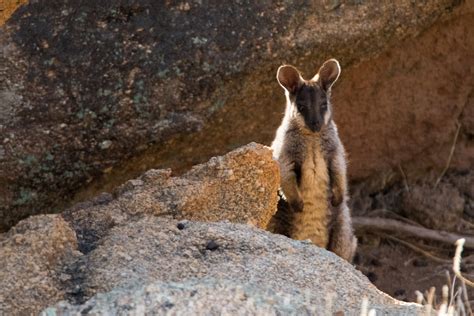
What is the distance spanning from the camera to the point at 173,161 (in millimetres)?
7988

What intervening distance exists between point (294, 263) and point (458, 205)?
13.5 feet

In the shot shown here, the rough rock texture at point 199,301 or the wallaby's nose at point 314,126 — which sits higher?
the wallaby's nose at point 314,126

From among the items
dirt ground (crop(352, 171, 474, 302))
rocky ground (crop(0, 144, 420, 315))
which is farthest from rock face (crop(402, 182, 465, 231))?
rocky ground (crop(0, 144, 420, 315))

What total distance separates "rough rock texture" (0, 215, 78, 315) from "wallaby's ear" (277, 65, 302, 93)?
230 cm

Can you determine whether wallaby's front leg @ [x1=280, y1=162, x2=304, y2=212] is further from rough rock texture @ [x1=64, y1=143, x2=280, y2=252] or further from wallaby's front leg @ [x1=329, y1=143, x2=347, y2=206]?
rough rock texture @ [x1=64, y1=143, x2=280, y2=252]

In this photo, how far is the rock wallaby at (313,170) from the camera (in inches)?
323

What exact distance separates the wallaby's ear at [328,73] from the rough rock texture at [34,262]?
2.62 metres

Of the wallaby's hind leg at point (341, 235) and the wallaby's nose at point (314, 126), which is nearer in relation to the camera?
the wallaby's nose at point (314, 126)

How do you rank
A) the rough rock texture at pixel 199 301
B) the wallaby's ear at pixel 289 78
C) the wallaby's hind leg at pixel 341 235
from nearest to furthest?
1. the rough rock texture at pixel 199 301
2. the wallaby's ear at pixel 289 78
3. the wallaby's hind leg at pixel 341 235

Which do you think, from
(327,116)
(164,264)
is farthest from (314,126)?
(164,264)

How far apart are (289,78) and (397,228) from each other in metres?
2.16

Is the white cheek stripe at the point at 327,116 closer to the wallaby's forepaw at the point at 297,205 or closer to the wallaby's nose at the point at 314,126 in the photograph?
the wallaby's nose at the point at 314,126

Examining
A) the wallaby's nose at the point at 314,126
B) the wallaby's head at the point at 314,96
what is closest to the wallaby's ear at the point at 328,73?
the wallaby's head at the point at 314,96

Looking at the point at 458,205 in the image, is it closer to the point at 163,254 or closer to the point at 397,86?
the point at 397,86
